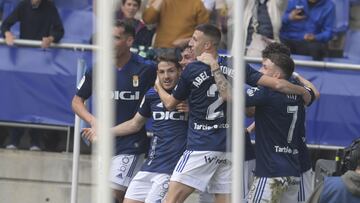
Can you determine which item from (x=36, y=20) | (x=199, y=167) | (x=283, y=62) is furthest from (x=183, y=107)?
Answer: (x=36, y=20)

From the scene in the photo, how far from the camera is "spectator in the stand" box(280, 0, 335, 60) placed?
35.1 feet

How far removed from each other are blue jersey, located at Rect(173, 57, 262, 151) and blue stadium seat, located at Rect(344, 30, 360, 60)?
3.84 metres

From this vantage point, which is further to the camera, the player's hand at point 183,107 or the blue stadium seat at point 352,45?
the blue stadium seat at point 352,45

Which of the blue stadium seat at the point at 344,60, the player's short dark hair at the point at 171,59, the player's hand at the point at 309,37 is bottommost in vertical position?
the blue stadium seat at the point at 344,60

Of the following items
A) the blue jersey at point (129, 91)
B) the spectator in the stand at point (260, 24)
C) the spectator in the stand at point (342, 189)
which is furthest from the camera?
the spectator in the stand at point (260, 24)

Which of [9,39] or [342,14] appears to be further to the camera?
[342,14]

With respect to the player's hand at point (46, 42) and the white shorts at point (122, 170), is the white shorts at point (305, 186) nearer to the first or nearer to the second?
the white shorts at point (122, 170)

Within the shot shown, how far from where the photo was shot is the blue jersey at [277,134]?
7566 mm

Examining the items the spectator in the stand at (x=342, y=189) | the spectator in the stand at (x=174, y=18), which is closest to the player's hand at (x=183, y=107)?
the spectator in the stand at (x=342, y=189)

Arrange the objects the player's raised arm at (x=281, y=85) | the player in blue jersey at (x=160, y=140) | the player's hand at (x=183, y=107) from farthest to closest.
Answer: the player in blue jersey at (x=160, y=140), the player's hand at (x=183, y=107), the player's raised arm at (x=281, y=85)

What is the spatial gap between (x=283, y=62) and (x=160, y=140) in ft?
3.65

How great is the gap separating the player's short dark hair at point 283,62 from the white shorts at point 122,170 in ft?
4.67

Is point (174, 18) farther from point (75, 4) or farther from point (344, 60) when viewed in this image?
point (344, 60)

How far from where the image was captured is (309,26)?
35.3 feet
